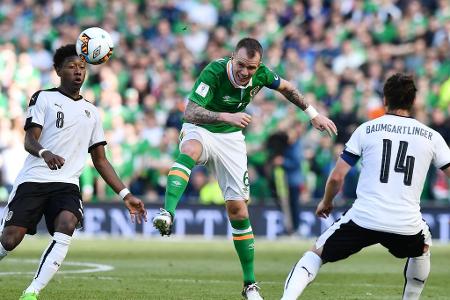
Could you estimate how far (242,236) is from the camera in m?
11.5

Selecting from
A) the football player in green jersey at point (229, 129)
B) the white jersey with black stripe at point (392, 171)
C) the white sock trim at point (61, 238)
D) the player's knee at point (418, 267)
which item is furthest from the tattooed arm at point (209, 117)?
the player's knee at point (418, 267)

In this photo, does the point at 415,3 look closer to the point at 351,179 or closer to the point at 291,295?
the point at 351,179

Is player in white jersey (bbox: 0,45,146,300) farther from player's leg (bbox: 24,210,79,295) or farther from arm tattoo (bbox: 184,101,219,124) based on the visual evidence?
arm tattoo (bbox: 184,101,219,124)

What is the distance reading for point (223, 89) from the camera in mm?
11273

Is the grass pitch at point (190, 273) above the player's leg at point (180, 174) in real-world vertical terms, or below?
below

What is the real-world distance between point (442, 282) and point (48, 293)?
16.1ft

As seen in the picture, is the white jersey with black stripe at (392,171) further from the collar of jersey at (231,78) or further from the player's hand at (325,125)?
the collar of jersey at (231,78)

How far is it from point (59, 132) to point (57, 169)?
43 cm

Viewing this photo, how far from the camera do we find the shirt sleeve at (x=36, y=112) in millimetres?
10164

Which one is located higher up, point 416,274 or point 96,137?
point 96,137

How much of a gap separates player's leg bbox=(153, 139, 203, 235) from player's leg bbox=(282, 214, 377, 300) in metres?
1.71

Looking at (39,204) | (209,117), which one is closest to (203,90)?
(209,117)

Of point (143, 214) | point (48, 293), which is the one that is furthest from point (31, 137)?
point (48, 293)

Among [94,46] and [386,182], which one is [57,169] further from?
[386,182]
